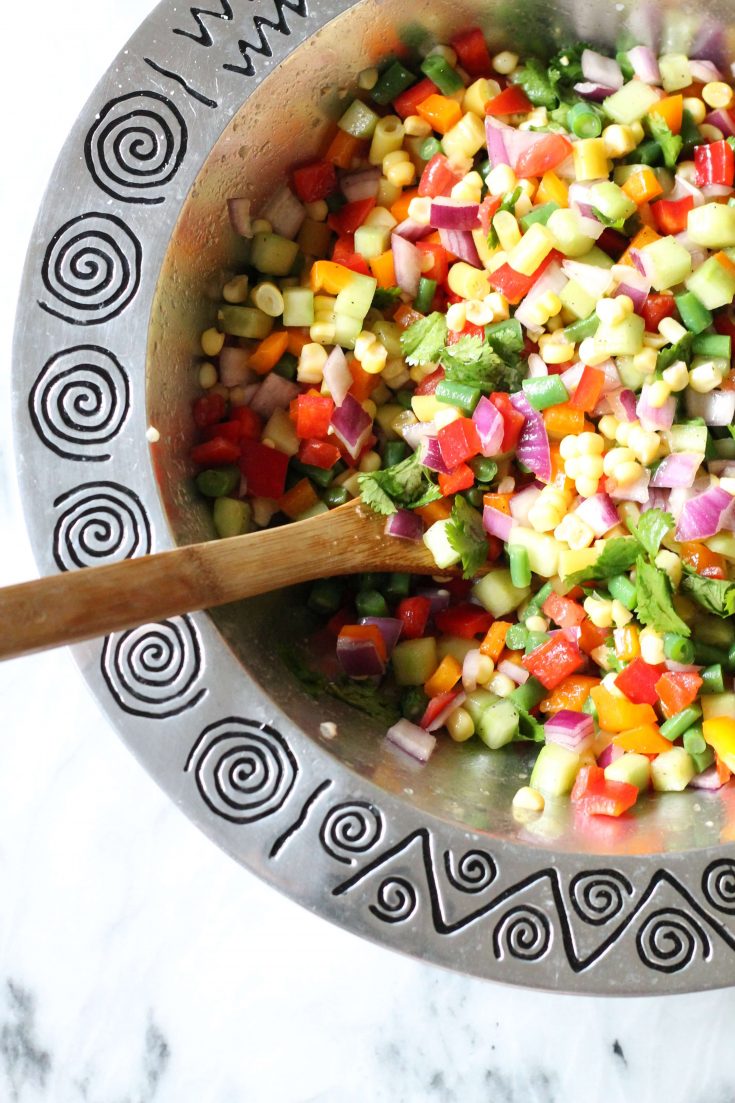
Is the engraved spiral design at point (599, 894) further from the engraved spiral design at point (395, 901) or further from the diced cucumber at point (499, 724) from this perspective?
the diced cucumber at point (499, 724)

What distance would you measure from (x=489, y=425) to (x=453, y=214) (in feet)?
1.67

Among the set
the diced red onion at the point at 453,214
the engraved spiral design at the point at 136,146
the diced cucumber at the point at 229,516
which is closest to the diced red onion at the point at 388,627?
the diced cucumber at the point at 229,516

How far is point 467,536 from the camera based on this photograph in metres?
2.32

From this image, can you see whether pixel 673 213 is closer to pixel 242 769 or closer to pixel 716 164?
pixel 716 164

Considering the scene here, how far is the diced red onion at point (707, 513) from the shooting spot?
2.22 m

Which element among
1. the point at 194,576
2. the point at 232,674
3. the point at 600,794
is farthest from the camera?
the point at 600,794

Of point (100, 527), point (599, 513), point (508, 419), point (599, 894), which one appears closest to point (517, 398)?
point (508, 419)

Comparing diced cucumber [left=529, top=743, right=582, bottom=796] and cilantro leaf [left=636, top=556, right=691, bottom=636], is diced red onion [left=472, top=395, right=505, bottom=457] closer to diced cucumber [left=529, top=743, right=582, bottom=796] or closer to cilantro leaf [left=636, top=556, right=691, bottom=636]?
cilantro leaf [left=636, top=556, right=691, bottom=636]

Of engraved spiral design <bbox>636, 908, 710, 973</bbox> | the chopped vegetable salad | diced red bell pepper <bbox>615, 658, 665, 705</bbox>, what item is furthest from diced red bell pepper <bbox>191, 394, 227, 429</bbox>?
engraved spiral design <bbox>636, 908, 710, 973</bbox>

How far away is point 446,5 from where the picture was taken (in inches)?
90.7

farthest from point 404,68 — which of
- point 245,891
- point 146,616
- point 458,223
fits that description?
point 245,891

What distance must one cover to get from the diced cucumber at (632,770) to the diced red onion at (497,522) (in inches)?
21.6

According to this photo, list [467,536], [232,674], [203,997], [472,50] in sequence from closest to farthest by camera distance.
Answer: [232,674]
[467,536]
[472,50]
[203,997]

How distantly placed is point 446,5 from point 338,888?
1889 mm
